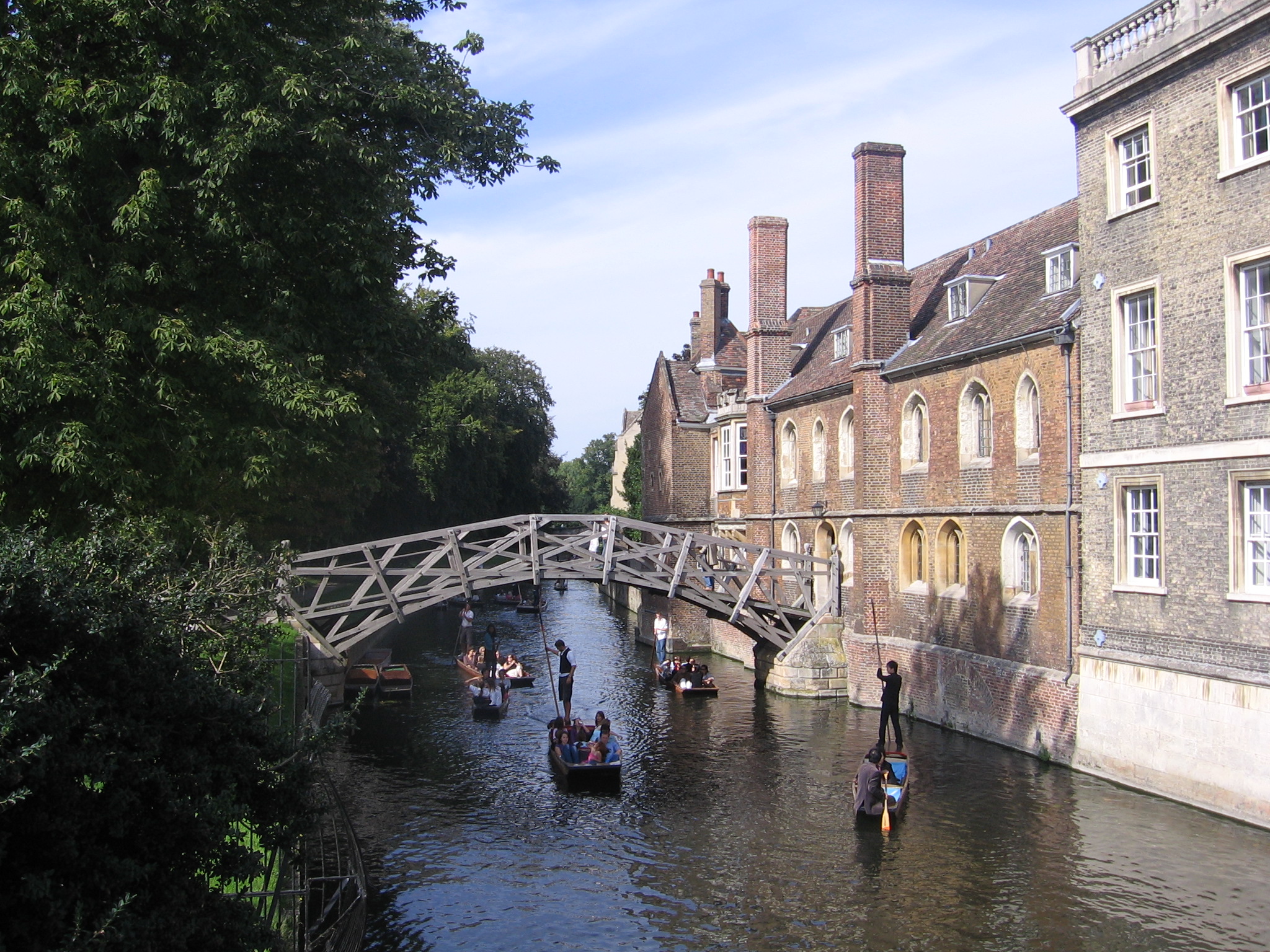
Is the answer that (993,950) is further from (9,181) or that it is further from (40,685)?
(9,181)

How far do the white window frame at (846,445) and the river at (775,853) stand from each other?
7.09 meters

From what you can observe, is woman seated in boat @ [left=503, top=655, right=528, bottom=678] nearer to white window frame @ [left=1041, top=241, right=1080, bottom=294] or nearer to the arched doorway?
the arched doorway

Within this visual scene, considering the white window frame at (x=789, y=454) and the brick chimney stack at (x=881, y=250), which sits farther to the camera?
the white window frame at (x=789, y=454)

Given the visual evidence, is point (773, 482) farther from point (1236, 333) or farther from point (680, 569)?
point (1236, 333)

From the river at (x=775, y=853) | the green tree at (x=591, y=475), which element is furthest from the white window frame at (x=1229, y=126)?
the green tree at (x=591, y=475)

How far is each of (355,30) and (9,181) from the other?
216 inches

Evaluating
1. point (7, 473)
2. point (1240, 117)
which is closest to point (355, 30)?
point (7, 473)

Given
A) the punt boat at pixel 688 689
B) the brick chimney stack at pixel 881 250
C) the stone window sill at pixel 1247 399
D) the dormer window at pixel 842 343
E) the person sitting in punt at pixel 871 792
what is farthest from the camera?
the dormer window at pixel 842 343

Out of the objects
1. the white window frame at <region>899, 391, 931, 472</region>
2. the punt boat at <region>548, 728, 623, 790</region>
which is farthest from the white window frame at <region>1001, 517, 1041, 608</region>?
the punt boat at <region>548, 728, 623, 790</region>

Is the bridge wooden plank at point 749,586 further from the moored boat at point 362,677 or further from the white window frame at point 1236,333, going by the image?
the white window frame at point 1236,333

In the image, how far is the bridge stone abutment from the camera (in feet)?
86.2

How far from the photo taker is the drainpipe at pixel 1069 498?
1845cm

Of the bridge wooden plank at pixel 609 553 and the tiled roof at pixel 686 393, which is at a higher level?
the tiled roof at pixel 686 393

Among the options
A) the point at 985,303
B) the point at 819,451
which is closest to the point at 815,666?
the point at 819,451
